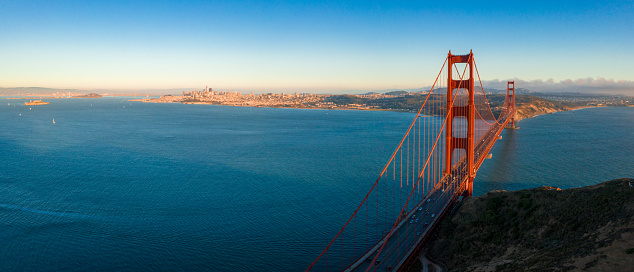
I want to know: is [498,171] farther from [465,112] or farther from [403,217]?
[403,217]

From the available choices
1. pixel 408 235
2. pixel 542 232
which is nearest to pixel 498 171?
pixel 408 235

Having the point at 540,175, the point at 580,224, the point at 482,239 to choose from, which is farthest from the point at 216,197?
the point at 540,175

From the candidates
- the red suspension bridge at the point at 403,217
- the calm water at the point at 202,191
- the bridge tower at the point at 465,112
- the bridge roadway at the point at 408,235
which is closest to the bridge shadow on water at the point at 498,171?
the calm water at the point at 202,191

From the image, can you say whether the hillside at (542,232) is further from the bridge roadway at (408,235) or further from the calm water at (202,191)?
the calm water at (202,191)

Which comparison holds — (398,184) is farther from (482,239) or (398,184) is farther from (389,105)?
(389,105)

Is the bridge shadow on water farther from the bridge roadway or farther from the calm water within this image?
the bridge roadway

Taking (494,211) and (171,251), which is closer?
(494,211)

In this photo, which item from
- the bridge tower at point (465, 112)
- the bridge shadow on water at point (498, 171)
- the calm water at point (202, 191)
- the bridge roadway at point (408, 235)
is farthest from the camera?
the bridge shadow on water at point (498, 171)
